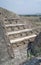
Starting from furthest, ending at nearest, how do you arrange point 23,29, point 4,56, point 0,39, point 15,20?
point 15,20, point 23,29, point 0,39, point 4,56

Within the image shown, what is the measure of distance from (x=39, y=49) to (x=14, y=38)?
1972mm

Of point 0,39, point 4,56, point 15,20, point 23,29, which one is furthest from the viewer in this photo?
point 15,20

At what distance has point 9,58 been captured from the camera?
7.43m

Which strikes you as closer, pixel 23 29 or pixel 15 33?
pixel 15 33

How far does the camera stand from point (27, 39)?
34.1 ft

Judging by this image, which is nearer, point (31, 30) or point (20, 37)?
point (20, 37)

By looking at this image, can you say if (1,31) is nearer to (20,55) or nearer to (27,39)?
(20,55)

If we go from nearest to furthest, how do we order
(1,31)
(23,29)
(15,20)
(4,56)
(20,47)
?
1. (4,56)
2. (1,31)
3. (20,47)
4. (23,29)
5. (15,20)

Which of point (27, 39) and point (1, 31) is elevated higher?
point (1, 31)

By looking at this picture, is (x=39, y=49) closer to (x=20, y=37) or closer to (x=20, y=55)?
(x=20, y=55)

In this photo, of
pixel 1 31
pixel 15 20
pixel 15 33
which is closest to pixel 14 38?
pixel 15 33

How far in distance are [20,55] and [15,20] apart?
14.5 ft

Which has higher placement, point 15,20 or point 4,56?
point 15,20

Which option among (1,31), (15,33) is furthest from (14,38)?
(1,31)
